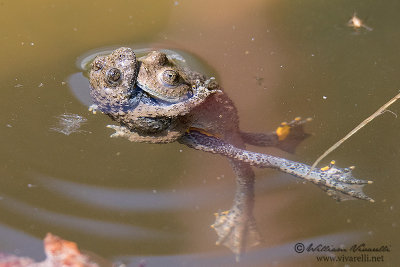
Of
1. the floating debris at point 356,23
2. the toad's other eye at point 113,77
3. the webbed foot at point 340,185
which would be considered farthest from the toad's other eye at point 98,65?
the floating debris at point 356,23

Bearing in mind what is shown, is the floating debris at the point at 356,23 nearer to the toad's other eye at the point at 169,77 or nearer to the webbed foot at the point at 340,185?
the webbed foot at the point at 340,185

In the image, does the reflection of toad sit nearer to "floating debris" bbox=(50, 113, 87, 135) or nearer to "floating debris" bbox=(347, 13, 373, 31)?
"floating debris" bbox=(50, 113, 87, 135)

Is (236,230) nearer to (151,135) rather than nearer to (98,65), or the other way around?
(151,135)

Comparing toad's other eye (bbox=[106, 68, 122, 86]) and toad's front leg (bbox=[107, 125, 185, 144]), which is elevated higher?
toad's other eye (bbox=[106, 68, 122, 86])

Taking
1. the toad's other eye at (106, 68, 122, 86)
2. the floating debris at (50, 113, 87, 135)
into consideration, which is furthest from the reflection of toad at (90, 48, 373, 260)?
the floating debris at (50, 113, 87, 135)

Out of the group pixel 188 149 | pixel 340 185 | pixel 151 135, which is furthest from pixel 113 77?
pixel 340 185

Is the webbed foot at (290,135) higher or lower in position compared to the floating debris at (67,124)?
higher

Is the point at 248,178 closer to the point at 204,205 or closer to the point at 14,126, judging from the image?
the point at 204,205
